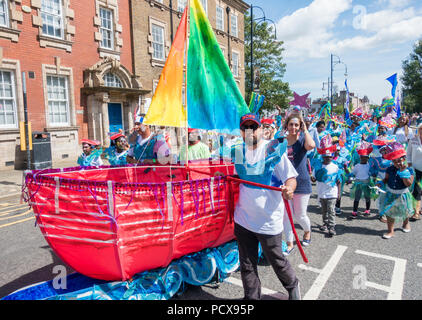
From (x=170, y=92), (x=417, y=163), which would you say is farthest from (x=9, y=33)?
(x=417, y=163)

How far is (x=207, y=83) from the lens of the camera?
9.92 feet

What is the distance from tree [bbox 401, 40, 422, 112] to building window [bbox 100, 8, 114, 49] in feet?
142

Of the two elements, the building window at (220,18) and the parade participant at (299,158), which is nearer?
the parade participant at (299,158)

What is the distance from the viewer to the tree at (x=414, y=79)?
41344mm

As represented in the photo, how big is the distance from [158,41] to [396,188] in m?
15.1

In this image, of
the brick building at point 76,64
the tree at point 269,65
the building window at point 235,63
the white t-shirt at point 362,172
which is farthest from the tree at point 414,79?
the white t-shirt at point 362,172

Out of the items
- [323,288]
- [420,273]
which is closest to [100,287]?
[323,288]

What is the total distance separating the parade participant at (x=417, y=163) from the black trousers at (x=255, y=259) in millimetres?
3879

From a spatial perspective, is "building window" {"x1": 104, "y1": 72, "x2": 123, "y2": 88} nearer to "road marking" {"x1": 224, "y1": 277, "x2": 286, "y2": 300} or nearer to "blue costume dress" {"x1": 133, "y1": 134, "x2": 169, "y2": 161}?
"blue costume dress" {"x1": 133, "y1": 134, "x2": 169, "y2": 161}

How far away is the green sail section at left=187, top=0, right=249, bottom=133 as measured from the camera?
9.71 ft

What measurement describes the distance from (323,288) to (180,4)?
60.7ft

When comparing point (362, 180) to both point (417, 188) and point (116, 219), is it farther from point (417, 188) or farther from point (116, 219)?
point (116, 219)

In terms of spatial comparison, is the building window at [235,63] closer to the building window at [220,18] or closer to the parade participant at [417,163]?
the building window at [220,18]

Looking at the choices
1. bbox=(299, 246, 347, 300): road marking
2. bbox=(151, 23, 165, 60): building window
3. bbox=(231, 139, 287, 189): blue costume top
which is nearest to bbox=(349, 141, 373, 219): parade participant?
bbox=(299, 246, 347, 300): road marking
